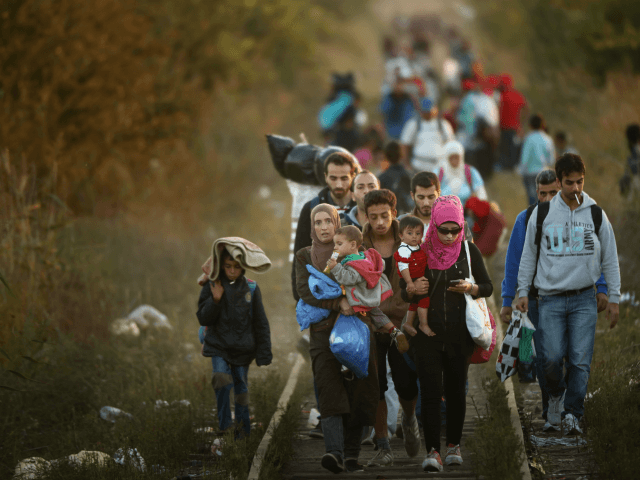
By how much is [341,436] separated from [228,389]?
1305mm

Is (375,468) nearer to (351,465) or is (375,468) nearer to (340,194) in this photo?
(351,465)

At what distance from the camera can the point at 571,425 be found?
6.41 m

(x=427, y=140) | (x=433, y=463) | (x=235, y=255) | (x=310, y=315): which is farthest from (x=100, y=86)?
(x=433, y=463)

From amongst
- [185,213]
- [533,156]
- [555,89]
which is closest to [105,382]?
[533,156]

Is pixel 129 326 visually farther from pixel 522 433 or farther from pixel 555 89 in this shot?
pixel 555 89

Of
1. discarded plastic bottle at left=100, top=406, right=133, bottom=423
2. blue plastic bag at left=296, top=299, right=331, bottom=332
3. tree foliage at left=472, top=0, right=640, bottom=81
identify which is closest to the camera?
blue plastic bag at left=296, top=299, right=331, bottom=332

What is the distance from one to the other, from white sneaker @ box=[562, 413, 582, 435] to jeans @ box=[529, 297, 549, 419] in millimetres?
297

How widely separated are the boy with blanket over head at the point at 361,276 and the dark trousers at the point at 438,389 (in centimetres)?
22

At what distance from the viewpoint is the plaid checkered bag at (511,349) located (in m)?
6.45

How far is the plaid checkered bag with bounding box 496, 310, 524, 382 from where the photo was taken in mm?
6449

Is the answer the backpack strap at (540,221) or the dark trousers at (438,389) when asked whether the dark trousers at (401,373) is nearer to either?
the dark trousers at (438,389)

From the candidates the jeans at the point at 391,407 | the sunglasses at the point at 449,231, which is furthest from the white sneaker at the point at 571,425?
the sunglasses at the point at 449,231

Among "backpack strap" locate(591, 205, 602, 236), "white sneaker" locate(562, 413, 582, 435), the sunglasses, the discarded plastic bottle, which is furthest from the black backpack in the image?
the discarded plastic bottle

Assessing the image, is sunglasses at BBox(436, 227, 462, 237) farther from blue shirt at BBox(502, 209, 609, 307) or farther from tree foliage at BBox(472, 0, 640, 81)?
tree foliage at BBox(472, 0, 640, 81)
